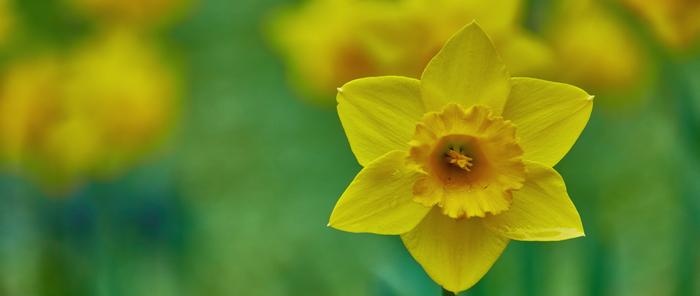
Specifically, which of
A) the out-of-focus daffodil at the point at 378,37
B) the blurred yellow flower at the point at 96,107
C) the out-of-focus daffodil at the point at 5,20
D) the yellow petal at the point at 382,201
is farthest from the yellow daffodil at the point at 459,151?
the out-of-focus daffodil at the point at 5,20

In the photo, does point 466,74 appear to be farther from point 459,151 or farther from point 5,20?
point 5,20

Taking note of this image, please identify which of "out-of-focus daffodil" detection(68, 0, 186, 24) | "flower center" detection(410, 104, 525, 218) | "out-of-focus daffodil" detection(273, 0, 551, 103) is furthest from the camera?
"out-of-focus daffodil" detection(68, 0, 186, 24)

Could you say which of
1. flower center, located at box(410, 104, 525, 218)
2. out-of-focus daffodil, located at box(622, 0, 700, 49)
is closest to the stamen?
flower center, located at box(410, 104, 525, 218)

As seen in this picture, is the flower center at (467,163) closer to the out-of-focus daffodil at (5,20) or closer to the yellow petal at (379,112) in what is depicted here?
the yellow petal at (379,112)

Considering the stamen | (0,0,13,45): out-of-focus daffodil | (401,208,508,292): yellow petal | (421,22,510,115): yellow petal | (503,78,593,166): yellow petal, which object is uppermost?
(0,0,13,45): out-of-focus daffodil

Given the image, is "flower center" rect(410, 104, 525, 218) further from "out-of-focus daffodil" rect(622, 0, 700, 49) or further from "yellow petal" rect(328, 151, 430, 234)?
"out-of-focus daffodil" rect(622, 0, 700, 49)

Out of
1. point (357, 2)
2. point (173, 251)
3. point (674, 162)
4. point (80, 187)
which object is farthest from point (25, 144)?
point (674, 162)

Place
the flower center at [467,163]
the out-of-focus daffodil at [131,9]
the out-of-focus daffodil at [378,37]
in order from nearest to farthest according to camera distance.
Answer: the flower center at [467,163] → the out-of-focus daffodil at [378,37] → the out-of-focus daffodil at [131,9]

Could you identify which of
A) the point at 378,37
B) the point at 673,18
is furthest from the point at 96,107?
the point at 673,18

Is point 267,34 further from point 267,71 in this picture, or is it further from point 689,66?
point 689,66
